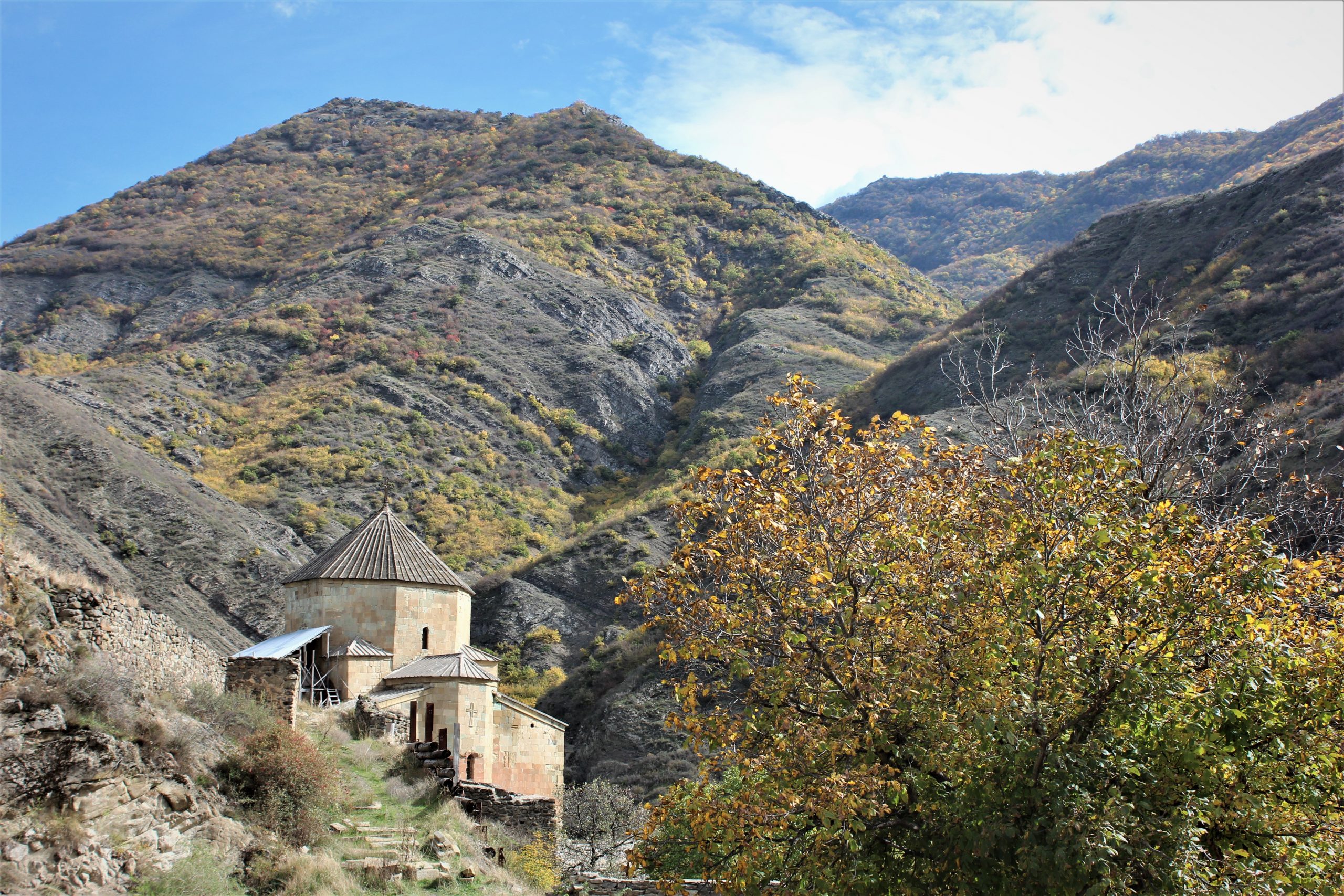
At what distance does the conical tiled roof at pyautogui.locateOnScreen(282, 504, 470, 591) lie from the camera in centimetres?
2150

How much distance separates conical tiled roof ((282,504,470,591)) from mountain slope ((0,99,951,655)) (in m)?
10.1

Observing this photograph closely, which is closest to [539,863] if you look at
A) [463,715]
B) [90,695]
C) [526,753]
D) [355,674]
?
[463,715]

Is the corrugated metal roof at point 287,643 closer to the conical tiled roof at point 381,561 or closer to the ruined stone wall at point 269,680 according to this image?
the conical tiled roof at point 381,561

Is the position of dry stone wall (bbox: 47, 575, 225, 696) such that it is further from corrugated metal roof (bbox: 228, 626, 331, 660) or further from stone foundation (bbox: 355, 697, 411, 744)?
Answer: corrugated metal roof (bbox: 228, 626, 331, 660)

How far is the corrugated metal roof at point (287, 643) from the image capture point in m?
17.9

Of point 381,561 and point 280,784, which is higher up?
point 381,561

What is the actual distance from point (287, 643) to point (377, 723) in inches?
133

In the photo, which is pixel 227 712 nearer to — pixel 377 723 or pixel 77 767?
pixel 77 767

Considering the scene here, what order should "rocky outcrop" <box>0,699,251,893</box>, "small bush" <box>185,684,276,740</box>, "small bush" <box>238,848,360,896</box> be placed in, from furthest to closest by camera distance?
"small bush" <box>185,684,276,740</box>, "small bush" <box>238,848,360,896</box>, "rocky outcrop" <box>0,699,251,893</box>

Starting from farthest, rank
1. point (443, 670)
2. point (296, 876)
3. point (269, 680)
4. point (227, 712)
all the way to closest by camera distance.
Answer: point (443, 670)
point (269, 680)
point (227, 712)
point (296, 876)

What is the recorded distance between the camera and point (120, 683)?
870 centimetres

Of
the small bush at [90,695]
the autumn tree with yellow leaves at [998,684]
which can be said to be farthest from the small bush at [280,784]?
the autumn tree with yellow leaves at [998,684]

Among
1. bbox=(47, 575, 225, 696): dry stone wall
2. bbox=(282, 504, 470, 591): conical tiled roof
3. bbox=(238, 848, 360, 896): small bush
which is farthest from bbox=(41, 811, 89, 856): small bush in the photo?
bbox=(282, 504, 470, 591): conical tiled roof

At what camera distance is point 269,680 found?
553 inches
